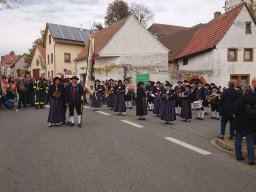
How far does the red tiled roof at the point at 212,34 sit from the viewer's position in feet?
99.7

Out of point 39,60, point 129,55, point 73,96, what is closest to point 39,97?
point 73,96

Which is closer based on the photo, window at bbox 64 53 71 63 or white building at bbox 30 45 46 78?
window at bbox 64 53 71 63

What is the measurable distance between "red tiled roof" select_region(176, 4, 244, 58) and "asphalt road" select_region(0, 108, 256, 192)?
21138 millimetres

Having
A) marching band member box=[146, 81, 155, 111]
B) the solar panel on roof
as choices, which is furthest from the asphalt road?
the solar panel on roof

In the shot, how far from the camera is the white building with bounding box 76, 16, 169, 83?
96.3 feet

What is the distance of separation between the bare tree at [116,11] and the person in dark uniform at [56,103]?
4549 centimetres

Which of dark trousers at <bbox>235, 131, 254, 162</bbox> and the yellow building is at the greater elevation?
the yellow building

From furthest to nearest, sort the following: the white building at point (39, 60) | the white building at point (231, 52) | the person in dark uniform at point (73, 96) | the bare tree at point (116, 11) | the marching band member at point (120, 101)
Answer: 1. the bare tree at point (116, 11)
2. the white building at point (39, 60)
3. the white building at point (231, 52)
4. the marching band member at point (120, 101)
5. the person in dark uniform at point (73, 96)

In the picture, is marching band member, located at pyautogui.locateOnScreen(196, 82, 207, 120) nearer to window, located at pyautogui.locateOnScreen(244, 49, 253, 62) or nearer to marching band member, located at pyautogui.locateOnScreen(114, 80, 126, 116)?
marching band member, located at pyautogui.locateOnScreen(114, 80, 126, 116)

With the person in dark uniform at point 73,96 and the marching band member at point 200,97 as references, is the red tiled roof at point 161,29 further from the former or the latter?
the person in dark uniform at point 73,96

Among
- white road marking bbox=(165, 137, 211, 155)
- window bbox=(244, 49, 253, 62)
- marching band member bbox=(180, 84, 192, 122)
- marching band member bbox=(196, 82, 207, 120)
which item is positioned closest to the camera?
white road marking bbox=(165, 137, 211, 155)

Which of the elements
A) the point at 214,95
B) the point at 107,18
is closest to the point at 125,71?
the point at 214,95

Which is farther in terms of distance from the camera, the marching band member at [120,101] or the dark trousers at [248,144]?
the marching band member at [120,101]

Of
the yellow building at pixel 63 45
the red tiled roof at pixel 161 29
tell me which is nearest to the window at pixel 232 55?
the yellow building at pixel 63 45
